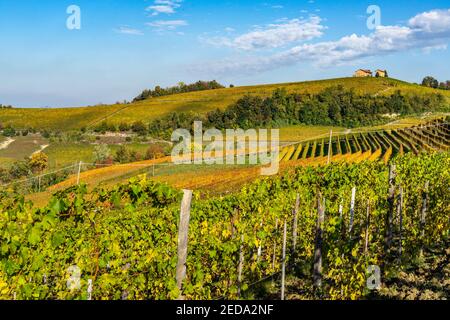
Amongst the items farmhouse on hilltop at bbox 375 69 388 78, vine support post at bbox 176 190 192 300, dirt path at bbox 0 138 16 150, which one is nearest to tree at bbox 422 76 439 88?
farmhouse on hilltop at bbox 375 69 388 78

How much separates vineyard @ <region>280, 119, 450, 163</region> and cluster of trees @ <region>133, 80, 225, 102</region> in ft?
287

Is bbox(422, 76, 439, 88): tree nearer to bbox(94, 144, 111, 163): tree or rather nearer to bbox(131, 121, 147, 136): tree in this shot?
bbox(131, 121, 147, 136): tree

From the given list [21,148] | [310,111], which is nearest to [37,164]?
[21,148]

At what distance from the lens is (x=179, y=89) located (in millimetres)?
137250

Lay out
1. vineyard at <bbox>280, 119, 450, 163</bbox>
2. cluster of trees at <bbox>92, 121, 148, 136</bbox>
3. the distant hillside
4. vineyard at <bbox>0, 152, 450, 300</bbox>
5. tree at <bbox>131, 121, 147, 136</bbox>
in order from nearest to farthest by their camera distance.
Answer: vineyard at <bbox>0, 152, 450, 300</bbox>
vineyard at <bbox>280, 119, 450, 163</bbox>
tree at <bbox>131, 121, 147, 136</bbox>
cluster of trees at <bbox>92, 121, 148, 136</bbox>
the distant hillside

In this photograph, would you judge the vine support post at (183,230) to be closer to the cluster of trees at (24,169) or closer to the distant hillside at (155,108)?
the cluster of trees at (24,169)

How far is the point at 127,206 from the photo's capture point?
20.5 ft

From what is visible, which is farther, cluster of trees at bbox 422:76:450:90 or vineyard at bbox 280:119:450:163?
cluster of trees at bbox 422:76:450:90

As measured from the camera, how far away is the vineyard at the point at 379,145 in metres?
39.5

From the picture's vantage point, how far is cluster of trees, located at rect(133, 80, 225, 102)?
136 metres

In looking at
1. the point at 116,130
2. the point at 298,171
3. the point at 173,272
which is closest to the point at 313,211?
the point at 298,171

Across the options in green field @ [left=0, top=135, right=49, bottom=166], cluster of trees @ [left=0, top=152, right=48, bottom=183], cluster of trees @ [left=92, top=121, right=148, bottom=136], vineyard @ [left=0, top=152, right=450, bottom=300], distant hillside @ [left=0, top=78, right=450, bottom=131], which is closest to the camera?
vineyard @ [left=0, top=152, right=450, bottom=300]
